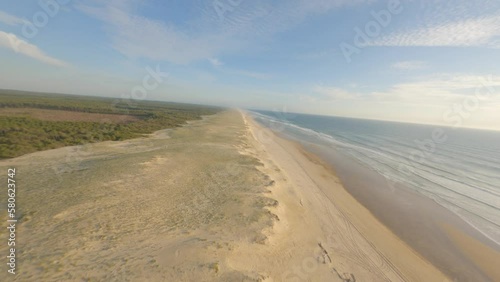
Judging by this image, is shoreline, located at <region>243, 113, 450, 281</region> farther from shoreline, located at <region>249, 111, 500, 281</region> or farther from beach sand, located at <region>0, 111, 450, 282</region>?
shoreline, located at <region>249, 111, 500, 281</region>

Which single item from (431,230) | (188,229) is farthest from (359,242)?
(188,229)

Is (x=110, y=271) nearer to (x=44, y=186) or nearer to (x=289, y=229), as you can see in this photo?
(x=289, y=229)

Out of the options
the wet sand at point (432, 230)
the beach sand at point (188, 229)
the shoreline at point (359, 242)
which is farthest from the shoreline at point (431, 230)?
the shoreline at point (359, 242)

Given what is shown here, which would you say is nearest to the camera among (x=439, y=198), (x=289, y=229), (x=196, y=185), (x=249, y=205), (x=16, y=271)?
(x=16, y=271)

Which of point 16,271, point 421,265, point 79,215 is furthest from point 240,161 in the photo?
point 16,271

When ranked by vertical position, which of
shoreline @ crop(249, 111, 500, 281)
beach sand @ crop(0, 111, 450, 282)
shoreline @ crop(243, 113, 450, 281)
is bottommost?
shoreline @ crop(249, 111, 500, 281)

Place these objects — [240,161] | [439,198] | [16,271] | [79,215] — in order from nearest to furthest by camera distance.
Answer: [16,271], [79,215], [439,198], [240,161]

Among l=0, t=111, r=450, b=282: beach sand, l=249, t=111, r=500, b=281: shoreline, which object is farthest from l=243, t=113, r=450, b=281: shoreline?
l=249, t=111, r=500, b=281: shoreline
